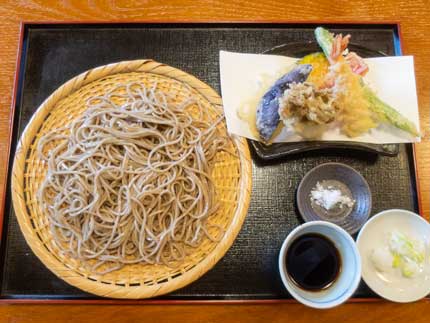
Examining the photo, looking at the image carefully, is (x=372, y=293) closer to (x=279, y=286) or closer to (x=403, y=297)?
(x=403, y=297)

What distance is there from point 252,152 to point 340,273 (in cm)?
66

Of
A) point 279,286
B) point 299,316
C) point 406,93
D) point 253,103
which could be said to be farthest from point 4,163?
point 406,93

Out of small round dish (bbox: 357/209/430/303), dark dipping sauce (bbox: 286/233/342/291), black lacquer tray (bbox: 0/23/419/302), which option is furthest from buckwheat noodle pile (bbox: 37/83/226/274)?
small round dish (bbox: 357/209/430/303)

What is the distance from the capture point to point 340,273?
4.90ft

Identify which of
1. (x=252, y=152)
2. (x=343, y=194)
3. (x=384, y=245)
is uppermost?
(x=252, y=152)

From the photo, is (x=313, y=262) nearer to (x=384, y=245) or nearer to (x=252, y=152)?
(x=384, y=245)

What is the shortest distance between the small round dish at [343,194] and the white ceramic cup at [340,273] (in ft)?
0.52

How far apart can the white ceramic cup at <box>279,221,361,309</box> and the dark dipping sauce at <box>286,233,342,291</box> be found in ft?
0.06

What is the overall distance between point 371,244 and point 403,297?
23 cm

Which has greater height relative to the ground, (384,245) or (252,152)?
(252,152)

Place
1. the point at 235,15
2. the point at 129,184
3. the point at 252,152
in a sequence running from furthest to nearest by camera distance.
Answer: the point at 235,15 < the point at 252,152 < the point at 129,184

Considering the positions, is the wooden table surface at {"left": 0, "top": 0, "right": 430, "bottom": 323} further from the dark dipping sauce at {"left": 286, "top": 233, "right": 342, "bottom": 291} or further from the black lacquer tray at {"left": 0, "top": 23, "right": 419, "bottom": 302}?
the dark dipping sauce at {"left": 286, "top": 233, "right": 342, "bottom": 291}

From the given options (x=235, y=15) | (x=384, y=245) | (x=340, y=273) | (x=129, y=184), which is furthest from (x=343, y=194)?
(x=235, y=15)

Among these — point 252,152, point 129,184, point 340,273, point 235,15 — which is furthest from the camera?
point 235,15
